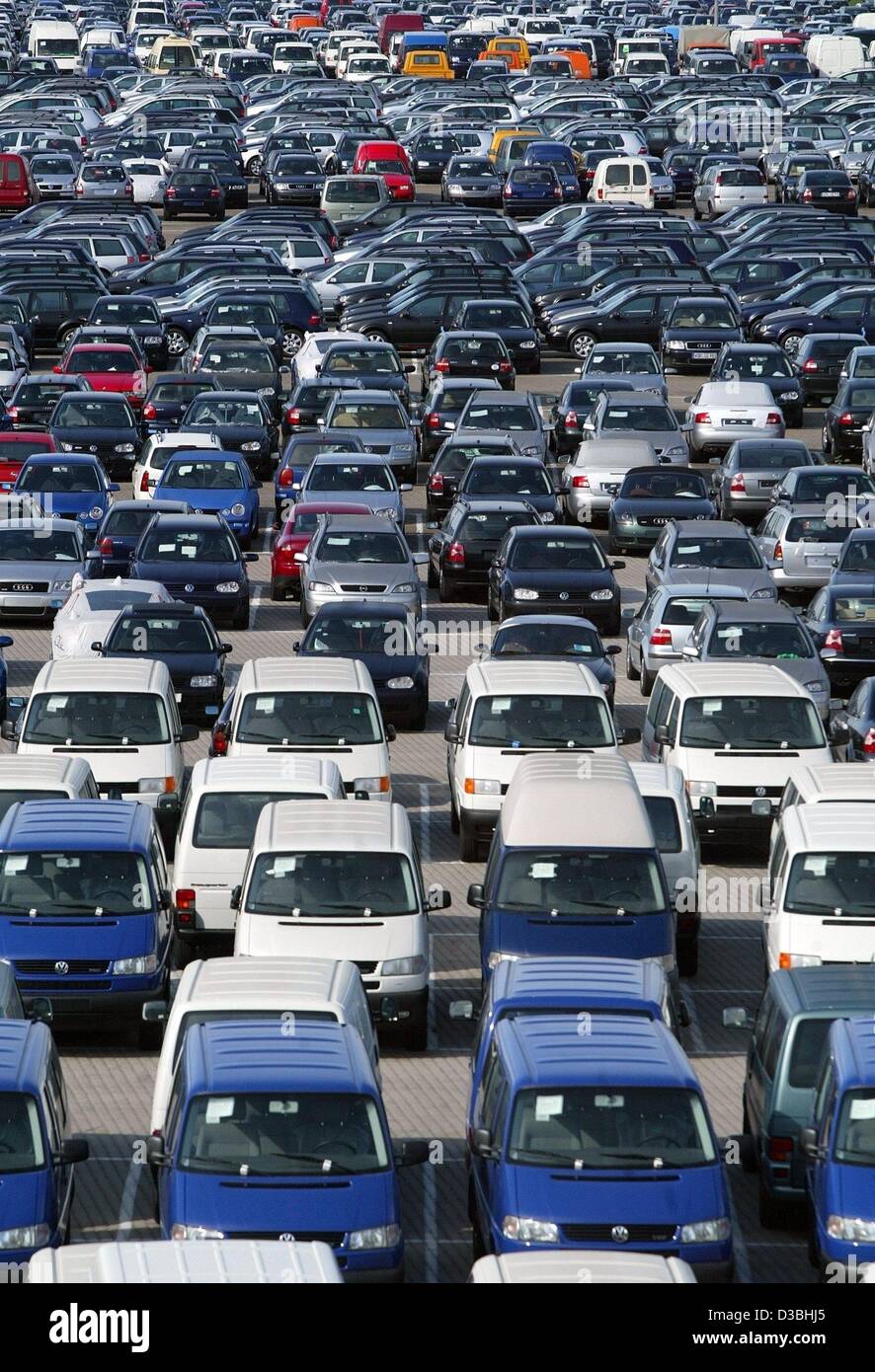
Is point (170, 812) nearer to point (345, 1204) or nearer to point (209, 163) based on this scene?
point (345, 1204)

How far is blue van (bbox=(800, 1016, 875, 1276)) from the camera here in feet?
50.8

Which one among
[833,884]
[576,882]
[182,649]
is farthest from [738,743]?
[182,649]

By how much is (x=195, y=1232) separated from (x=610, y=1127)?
7.48 feet

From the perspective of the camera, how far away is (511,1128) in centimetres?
1569

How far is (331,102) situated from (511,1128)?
62.6 metres

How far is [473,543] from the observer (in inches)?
1441

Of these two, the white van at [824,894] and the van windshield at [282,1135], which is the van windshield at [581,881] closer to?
the white van at [824,894]

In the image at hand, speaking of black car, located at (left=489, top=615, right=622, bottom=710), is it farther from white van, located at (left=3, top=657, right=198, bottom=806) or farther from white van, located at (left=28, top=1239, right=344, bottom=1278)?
white van, located at (left=28, top=1239, right=344, bottom=1278)

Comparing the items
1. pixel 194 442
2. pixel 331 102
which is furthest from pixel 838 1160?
pixel 331 102

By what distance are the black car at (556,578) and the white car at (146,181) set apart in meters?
34.9

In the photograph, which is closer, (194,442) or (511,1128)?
(511,1128)

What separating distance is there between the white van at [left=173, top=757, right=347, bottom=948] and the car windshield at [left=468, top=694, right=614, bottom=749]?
90.3 inches

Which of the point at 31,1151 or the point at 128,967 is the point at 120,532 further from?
the point at 31,1151
